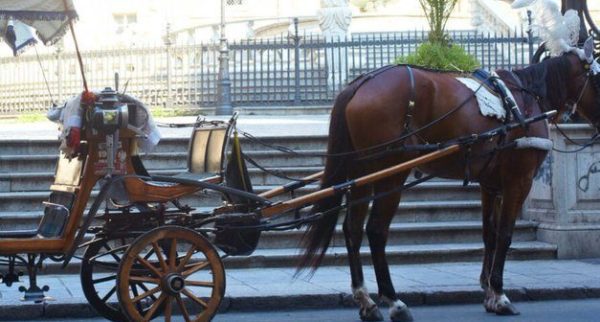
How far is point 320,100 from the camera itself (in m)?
21.5

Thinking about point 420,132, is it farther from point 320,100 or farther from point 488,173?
point 320,100

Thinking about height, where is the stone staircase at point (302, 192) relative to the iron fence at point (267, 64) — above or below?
below

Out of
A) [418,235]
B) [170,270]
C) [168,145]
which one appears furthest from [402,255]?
[170,270]

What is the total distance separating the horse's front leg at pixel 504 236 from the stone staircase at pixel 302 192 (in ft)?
7.93

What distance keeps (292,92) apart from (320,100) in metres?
0.57

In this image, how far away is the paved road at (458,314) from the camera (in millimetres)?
8883

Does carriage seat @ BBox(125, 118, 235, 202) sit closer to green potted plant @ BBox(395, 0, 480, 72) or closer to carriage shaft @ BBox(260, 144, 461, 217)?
carriage shaft @ BBox(260, 144, 461, 217)

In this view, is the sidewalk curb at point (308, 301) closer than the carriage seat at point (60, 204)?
No

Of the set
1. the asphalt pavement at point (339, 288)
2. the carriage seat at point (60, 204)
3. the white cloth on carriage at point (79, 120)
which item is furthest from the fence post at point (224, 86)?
the white cloth on carriage at point (79, 120)

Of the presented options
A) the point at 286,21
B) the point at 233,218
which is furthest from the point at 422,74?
the point at 286,21

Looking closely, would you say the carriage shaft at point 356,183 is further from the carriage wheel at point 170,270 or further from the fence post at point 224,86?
the fence post at point 224,86

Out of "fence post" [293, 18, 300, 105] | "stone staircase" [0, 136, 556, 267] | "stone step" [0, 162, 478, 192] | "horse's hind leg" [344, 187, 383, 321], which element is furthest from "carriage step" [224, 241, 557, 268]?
"fence post" [293, 18, 300, 105]

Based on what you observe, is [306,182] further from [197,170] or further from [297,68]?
[297,68]

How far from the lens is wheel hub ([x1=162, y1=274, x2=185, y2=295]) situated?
7.56 meters
